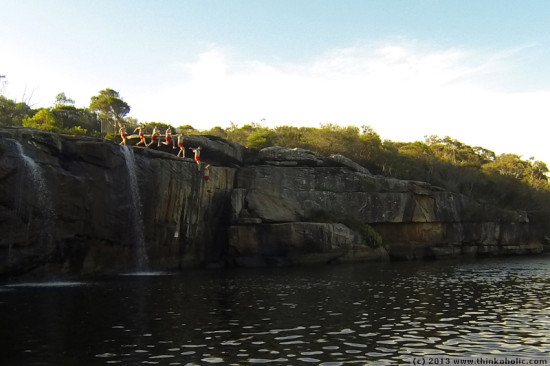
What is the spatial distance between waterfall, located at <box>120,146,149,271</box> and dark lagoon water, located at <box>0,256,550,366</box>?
22.4ft

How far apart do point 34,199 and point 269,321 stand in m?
19.2

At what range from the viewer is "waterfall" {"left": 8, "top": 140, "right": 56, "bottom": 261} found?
28078 millimetres

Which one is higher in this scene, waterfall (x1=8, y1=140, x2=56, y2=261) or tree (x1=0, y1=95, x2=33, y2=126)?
tree (x1=0, y1=95, x2=33, y2=126)

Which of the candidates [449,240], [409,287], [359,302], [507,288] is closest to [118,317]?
[359,302]

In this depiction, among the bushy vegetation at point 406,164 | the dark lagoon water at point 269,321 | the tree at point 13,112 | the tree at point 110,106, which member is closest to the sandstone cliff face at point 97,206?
the dark lagoon water at point 269,321

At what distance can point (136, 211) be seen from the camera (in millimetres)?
33281

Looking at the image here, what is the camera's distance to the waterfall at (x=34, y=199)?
92.1ft

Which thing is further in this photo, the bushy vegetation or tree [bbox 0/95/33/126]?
the bushy vegetation

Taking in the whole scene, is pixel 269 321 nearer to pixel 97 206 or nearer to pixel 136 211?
pixel 97 206

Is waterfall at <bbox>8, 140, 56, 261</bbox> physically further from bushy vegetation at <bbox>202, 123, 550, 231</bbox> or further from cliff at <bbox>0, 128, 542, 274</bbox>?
bushy vegetation at <bbox>202, 123, 550, 231</bbox>

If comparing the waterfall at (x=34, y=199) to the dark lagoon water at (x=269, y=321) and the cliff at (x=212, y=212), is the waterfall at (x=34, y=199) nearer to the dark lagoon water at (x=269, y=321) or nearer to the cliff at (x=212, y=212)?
the cliff at (x=212, y=212)

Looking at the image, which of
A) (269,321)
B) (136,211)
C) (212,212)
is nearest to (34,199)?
(136,211)

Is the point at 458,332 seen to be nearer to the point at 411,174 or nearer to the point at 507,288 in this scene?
the point at 507,288

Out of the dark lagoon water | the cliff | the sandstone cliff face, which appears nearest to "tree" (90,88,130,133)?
the cliff
